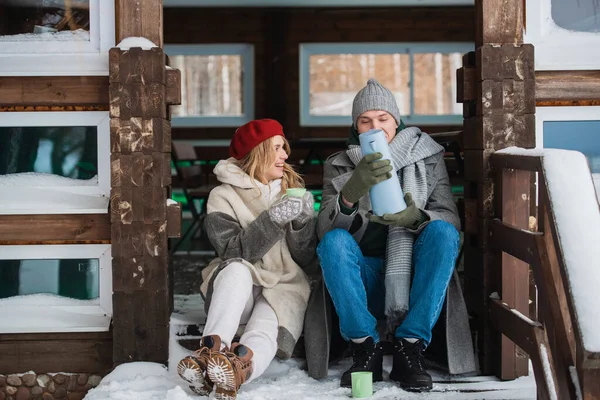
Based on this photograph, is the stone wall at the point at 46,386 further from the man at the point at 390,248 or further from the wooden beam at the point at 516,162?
the wooden beam at the point at 516,162

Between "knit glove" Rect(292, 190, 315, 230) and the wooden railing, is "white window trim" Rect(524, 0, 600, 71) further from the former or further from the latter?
"knit glove" Rect(292, 190, 315, 230)

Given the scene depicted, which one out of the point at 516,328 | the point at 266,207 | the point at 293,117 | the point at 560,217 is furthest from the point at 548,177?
the point at 293,117

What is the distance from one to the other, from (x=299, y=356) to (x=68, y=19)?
65.1 inches

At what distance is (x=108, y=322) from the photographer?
10.5ft

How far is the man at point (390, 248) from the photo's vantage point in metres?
2.83

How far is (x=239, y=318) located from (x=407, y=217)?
70 cm

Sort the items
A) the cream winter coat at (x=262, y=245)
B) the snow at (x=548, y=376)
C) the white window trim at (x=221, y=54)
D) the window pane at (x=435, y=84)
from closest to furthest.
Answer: the snow at (x=548, y=376), the cream winter coat at (x=262, y=245), the white window trim at (x=221, y=54), the window pane at (x=435, y=84)

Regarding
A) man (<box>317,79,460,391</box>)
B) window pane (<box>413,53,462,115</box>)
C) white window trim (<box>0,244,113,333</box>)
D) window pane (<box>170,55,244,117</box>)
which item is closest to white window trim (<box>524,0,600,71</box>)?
man (<box>317,79,460,391</box>)

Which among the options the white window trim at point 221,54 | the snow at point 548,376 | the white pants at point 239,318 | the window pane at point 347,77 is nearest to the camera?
the snow at point 548,376

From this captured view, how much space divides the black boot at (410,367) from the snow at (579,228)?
30.0 inches

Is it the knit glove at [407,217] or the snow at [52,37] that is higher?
the snow at [52,37]

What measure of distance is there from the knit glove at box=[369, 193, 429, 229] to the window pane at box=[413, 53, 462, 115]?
7829 millimetres

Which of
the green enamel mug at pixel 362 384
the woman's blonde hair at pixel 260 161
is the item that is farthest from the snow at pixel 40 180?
the green enamel mug at pixel 362 384

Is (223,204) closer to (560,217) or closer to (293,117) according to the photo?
(560,217)
